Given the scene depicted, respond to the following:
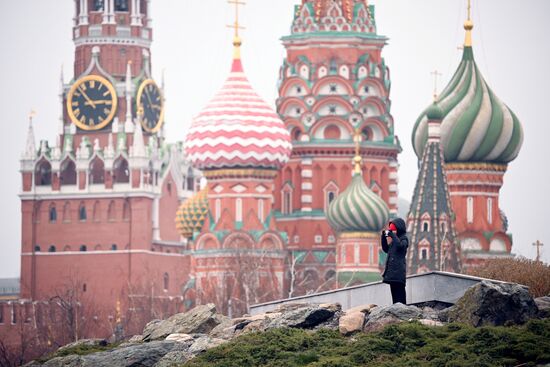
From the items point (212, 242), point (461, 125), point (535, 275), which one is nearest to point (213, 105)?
point (212, 242)

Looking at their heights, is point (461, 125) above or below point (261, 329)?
above

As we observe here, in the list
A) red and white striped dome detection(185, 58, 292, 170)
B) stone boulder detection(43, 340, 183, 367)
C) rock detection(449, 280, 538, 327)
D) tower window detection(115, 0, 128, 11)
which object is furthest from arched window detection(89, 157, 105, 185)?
rock detection(449, 280, 538, 327)

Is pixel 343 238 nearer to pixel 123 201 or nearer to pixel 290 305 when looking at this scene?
pixel 123 201

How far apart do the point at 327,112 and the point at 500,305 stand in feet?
202

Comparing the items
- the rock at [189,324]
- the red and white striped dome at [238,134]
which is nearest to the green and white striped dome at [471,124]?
the red and white striped dome at [238,134]

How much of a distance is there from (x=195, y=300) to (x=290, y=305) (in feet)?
177

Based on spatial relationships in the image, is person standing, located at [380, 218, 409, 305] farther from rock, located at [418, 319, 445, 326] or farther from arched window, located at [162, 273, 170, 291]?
arched window, located at [162, 273, 170, 291]

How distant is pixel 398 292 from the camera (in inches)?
1264

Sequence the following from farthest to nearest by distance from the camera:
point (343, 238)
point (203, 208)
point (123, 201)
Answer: point (123, 201)
point (203, 208)
point (343, 238)

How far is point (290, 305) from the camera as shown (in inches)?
1364

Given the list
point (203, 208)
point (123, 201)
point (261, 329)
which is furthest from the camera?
point (123, 201)

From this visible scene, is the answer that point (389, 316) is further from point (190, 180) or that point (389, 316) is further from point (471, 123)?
point (190, 180)

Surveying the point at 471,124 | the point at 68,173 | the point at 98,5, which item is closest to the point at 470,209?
the point at 471,124

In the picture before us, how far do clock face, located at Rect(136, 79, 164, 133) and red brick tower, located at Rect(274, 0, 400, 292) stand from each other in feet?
88.1
